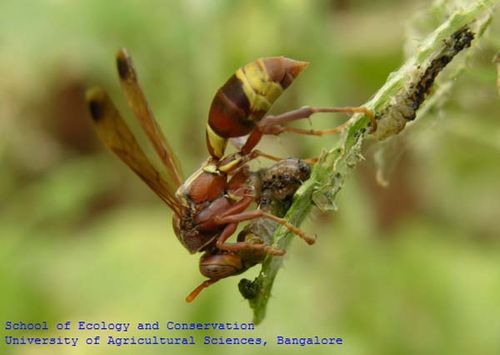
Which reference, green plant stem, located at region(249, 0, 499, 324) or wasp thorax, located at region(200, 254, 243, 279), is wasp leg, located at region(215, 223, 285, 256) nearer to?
wasp thorax, located at region(200, 254, 243, 279)

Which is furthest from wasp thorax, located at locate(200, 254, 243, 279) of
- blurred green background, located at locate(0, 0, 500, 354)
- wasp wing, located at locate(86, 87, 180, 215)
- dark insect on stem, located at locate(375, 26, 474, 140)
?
blurred green background, located at locate(0, 0, 500, 354)

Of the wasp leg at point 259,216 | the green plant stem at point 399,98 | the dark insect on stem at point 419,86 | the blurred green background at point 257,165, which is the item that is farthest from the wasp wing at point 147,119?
the blurred green background at point 257,165

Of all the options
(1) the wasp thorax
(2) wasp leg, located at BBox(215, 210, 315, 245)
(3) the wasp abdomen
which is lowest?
(1) the wasp thorax

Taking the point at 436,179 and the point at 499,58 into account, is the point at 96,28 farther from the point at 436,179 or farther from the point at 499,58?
the point at 499,58

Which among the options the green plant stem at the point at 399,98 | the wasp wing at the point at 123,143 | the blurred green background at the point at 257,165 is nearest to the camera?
the green plant stem at the point at 399,98

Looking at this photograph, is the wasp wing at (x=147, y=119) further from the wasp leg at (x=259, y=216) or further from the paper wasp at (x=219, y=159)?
the wasp leg at (x=259, y=216)

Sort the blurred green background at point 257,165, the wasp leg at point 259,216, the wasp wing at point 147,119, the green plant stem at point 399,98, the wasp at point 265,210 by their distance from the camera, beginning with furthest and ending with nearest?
the blurred green background at point 257,165, the wasp wing at point 147,119, the wasp at point 265,210, the wasp leg at point 259,216, the green plant stem at point 399,98
